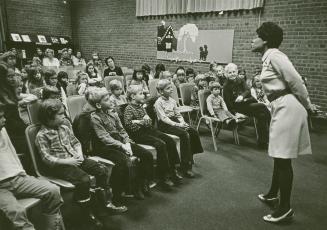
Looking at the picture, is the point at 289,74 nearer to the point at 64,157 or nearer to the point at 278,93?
the point at 278,93

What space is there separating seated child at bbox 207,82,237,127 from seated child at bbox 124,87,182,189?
57.6 inches

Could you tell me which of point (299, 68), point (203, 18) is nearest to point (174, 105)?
point (299, 68)

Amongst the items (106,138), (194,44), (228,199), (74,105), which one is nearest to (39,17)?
(194,44)

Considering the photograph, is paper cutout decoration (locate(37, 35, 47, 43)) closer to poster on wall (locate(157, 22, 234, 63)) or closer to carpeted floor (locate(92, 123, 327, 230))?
poster on wall (locate(157, 22, 234, 63))

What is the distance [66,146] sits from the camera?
8.92 ft

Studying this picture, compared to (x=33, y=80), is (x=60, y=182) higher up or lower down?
lower down

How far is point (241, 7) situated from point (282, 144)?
17.7 ft

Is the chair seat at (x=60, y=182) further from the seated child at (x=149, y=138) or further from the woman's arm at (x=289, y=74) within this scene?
the woman's arm at (x=289, y=74)

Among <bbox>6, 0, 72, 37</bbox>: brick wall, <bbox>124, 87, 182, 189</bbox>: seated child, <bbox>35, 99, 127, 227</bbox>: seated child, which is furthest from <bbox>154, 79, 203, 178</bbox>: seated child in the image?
<bbox>6, 0, 72, 37</bbox>: brick wall

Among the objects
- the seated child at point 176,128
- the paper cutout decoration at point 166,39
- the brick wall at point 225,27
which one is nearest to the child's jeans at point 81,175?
the seated child at point 176,128

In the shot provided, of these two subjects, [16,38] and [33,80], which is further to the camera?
[16,38]

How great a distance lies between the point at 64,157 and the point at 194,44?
6193 mm

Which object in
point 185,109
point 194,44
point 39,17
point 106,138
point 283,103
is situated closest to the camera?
point 283,103

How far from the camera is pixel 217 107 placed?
501 centimetres
